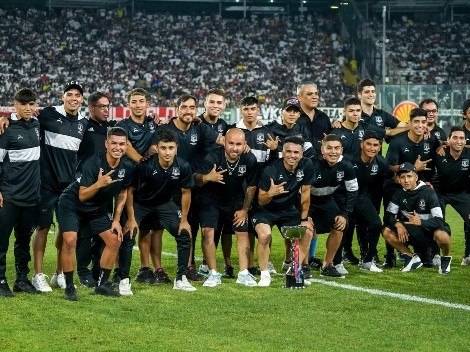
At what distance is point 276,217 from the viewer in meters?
11.5

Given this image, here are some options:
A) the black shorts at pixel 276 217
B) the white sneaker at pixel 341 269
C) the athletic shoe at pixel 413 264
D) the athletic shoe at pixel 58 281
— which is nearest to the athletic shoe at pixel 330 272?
the white sneaker at pixel 341 269

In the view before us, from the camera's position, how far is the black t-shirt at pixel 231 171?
37.0ft

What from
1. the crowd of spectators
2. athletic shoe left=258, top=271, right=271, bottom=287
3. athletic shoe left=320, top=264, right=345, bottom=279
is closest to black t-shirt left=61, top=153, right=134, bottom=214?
athletic shoe left=258, top=271, right=271, bottom=287

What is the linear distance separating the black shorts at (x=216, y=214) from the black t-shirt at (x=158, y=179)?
63 cm

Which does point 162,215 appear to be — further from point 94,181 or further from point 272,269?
point 272,269

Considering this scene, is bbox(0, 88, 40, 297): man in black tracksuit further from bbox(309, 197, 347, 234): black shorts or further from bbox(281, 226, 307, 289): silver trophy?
A: bbox(309, 197, 347, 234): black shorts

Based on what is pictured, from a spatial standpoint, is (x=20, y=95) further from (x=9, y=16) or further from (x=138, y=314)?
(x=9, y=16)

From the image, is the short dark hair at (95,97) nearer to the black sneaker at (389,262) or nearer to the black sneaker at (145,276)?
the black sneaker at (145,276)

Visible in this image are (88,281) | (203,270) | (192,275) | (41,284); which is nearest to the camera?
(41,284)

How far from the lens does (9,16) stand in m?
50.7

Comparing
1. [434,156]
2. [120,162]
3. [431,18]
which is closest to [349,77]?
[431,18]

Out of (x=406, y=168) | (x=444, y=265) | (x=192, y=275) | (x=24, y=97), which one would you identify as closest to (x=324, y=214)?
(x=406, y=168)

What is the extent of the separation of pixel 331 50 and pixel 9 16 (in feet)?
53.5

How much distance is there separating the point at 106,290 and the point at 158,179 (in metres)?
1.38
